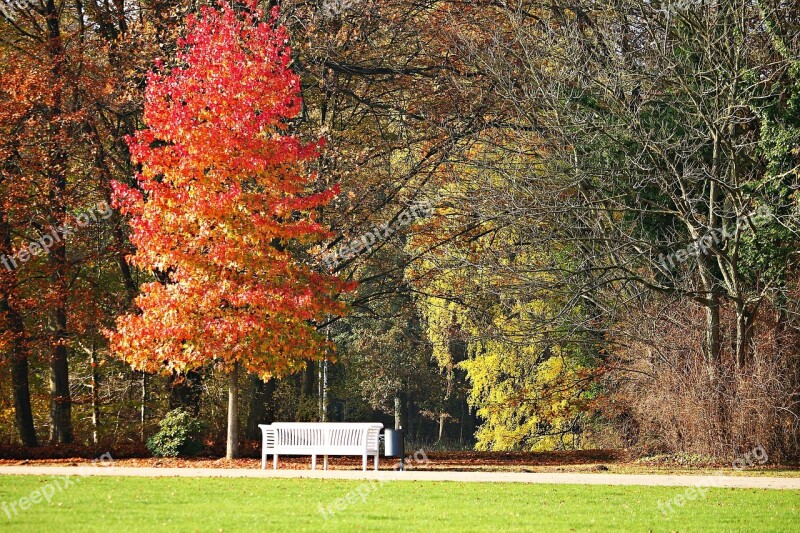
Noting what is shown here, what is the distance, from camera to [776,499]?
1106cm

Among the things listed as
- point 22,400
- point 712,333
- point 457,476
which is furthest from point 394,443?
point 22,400

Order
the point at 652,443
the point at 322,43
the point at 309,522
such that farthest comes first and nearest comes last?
the point at 322,43 → the point at 652,443 → the point at 309,522

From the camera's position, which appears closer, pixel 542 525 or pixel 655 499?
pixel 542 525

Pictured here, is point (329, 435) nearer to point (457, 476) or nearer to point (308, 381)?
point (457, 476)

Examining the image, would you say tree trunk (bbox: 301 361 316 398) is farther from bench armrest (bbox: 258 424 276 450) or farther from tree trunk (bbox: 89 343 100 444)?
bench armrest (bbox: 258 424 276 450)

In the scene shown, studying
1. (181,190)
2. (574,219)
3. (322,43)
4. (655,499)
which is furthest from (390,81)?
(655,499)

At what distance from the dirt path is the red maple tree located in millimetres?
2211

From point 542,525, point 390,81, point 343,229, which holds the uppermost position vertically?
point 390,81

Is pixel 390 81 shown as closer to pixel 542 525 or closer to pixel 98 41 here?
pixel 98 41

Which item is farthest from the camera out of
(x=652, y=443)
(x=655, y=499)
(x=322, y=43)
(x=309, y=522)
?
(x=322, y=43)

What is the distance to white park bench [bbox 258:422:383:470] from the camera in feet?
50.0

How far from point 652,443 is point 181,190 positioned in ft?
31.1

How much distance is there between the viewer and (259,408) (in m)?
21.5

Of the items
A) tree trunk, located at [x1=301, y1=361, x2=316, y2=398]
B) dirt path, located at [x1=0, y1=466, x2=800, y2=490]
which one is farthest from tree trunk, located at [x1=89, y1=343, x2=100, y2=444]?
dirt path, located at [x1=0, y1=466, x2=800, y2=490]
